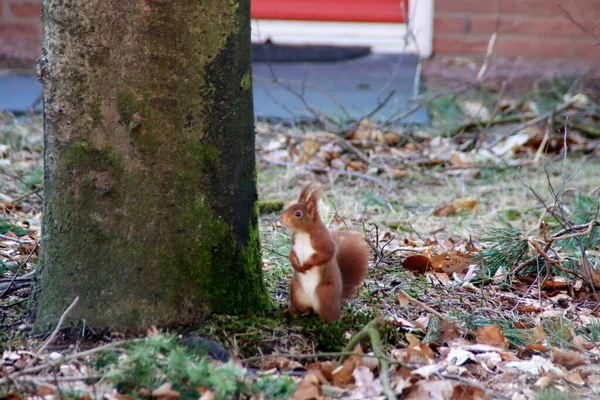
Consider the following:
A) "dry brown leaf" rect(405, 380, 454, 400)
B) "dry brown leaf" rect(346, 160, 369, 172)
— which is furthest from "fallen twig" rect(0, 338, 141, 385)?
"dry brown leaf" rect(346, 160, 369, 172)

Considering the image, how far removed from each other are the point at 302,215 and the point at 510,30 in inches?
226

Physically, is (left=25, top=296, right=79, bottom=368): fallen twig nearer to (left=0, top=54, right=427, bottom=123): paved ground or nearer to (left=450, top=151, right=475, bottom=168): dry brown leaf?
(left=450, top=151, right=475, bottom=168): dry brown leaf

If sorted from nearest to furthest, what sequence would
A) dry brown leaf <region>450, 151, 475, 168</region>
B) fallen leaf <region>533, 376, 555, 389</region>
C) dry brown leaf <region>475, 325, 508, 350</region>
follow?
fallen leaf <region>533, 376, 555, 389</region>
dry brown leaf <region>475, 325, 508, 350</region>
dry brown leaf <region>450, 151, 475, 168</region>

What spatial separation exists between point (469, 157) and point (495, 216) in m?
1.41

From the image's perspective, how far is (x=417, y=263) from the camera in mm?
3412

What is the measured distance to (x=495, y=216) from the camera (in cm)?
463

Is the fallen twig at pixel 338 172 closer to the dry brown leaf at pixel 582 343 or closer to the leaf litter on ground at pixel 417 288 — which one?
the leaf litter on ground at pixel 417 288

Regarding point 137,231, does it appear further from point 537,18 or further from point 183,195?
point 537,18

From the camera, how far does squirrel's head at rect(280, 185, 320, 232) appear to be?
2.36 metres

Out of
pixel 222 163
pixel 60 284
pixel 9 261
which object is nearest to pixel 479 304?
pixel 222 163

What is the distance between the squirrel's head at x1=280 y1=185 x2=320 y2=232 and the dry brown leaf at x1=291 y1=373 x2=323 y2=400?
0.47 metres

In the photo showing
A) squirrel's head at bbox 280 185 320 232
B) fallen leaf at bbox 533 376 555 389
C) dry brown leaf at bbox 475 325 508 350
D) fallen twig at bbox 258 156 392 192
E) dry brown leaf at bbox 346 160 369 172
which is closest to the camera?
fallen leaf at bbox 533 376 555 389

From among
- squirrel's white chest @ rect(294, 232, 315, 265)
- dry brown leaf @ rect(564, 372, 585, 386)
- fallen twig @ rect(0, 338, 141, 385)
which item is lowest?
dry brown leaf @ rect(564, 372, 585, 386)

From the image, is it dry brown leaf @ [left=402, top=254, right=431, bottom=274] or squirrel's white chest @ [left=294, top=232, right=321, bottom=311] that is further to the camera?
dry brown leaf @ [left=402, top=254, right=431, bottom=274]
